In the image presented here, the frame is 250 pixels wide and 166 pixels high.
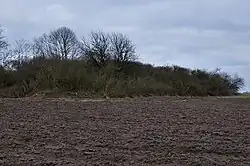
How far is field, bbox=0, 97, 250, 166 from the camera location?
678cm

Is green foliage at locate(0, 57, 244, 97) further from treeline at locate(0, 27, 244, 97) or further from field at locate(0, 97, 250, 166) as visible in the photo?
field at locate(0, 97, 250, 166)

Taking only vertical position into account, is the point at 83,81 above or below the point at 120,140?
above

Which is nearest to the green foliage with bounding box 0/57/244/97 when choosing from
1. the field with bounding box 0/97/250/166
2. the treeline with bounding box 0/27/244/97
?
the treeline with bounding box 0/27/244/97

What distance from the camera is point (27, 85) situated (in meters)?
27.9

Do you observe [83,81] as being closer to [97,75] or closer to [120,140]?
[97,75]

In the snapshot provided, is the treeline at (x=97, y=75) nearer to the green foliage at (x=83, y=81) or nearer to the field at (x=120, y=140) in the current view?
the green foliage at (x=83, y=81)

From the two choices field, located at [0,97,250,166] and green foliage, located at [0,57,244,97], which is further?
green foliage, located at [0,57,244,97]

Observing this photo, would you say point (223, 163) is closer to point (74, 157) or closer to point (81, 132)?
point (74, 157)

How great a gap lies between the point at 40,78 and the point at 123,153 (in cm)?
2016

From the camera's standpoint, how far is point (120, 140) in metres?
8.05

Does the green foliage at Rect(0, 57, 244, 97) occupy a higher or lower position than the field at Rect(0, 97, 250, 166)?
higher

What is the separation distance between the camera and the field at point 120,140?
22.2 feet

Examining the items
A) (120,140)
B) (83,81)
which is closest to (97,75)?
(83,81)

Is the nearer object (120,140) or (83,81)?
(120,140)
